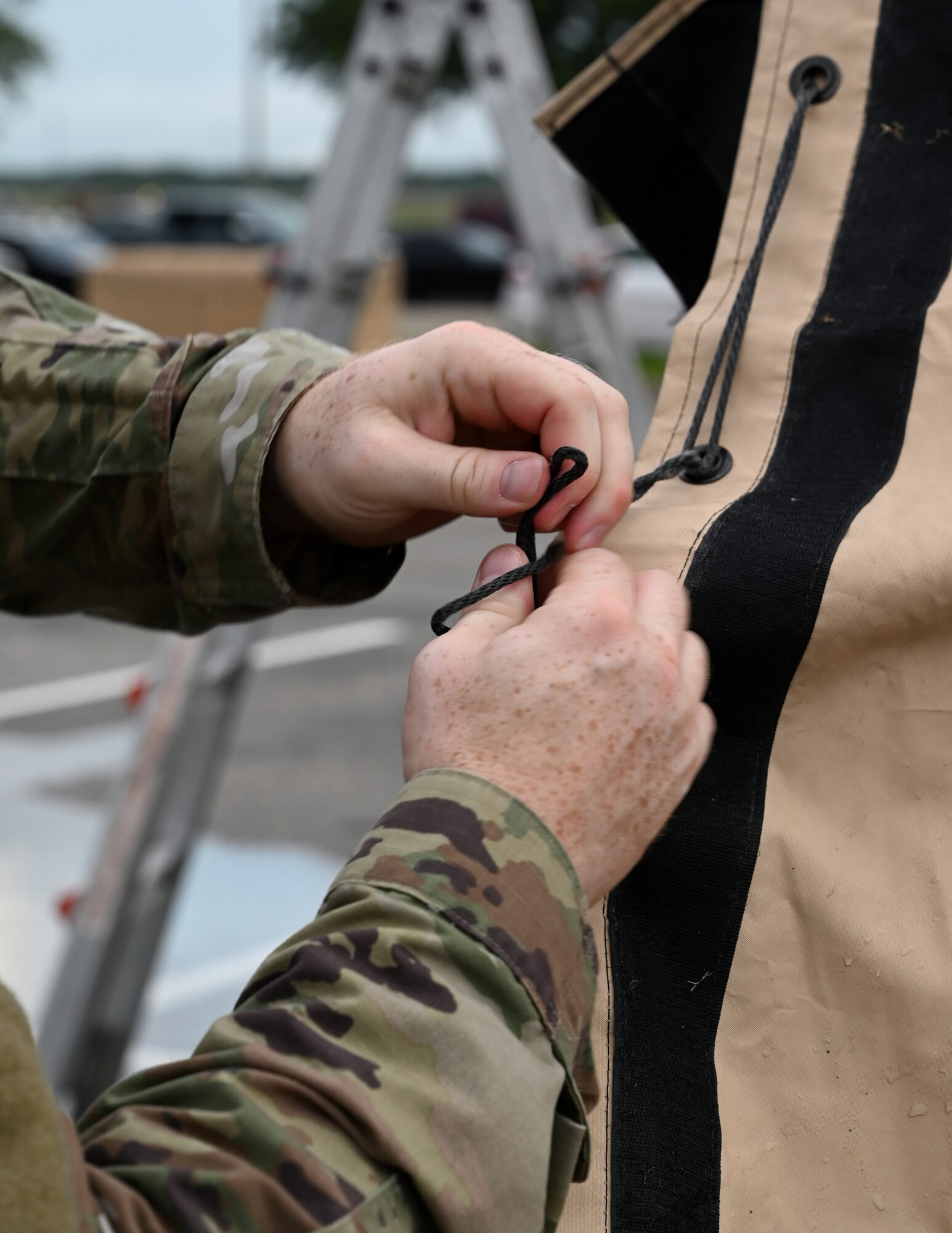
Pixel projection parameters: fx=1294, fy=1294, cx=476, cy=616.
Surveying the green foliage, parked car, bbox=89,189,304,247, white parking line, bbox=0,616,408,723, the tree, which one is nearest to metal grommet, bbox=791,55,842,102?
white parking line, bbox=0,616,408,723

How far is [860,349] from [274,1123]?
0.76 meters

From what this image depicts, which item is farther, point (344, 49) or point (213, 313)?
point (344, 49)

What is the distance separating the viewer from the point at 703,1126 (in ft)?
2.97

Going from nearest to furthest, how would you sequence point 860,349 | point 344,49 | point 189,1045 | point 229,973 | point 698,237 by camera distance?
point 860,349, point 698,237, point 189,1045, point 229,973, point 344,49

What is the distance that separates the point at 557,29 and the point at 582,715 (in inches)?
894

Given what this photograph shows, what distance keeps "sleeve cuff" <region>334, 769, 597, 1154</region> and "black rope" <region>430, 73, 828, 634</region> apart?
0.18 m

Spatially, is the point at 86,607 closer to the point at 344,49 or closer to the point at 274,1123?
the point at 274,1123

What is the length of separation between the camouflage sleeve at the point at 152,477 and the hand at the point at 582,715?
1.25 ft

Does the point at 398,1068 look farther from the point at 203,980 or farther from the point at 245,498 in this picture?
the point at 203,980

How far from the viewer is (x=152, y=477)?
122 centimetres

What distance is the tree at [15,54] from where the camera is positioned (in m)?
33.6

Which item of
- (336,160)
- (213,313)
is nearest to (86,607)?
(336,160)

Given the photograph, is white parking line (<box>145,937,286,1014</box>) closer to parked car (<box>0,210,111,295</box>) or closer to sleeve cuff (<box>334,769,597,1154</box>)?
sleeve cuff (<box>334,769,597,1154</box>)

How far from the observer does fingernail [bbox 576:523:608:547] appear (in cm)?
97
